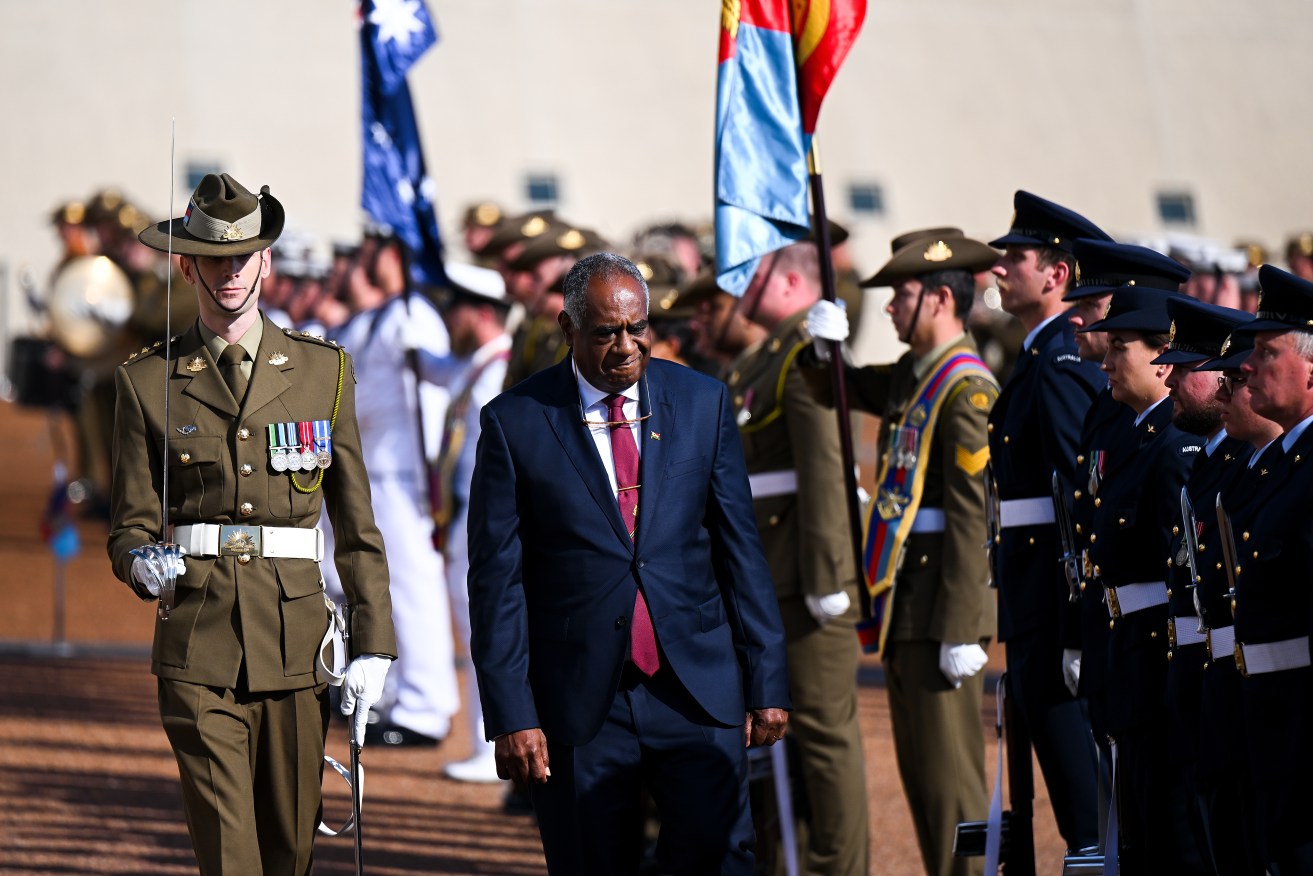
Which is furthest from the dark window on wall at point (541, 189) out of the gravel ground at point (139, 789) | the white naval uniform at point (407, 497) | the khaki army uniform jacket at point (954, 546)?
the khaki army uniform jacket at point (954, 546)

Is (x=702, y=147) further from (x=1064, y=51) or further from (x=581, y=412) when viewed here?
(x=581, y=412)

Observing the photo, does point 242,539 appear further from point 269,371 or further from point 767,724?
point 767,724

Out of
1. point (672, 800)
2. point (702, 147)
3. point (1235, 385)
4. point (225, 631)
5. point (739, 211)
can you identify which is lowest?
point (672, 800)

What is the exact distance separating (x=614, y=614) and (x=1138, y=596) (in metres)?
1.44

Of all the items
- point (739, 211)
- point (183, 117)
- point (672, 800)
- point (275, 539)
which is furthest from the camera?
point (183, 117)

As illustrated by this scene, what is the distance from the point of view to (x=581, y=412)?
5.23 meters

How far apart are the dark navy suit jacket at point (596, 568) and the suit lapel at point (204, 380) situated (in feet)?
2.35

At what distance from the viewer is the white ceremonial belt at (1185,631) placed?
5.15 m

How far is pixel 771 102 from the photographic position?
7.23m

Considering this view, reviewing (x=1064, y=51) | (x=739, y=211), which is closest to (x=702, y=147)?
(x=1064, y=51)

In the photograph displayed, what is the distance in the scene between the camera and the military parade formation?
4.83m

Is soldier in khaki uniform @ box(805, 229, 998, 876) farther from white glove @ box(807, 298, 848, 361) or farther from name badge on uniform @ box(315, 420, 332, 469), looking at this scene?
name badge on uniform @ box(315, 420, 332, 469)

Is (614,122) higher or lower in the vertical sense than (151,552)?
higher

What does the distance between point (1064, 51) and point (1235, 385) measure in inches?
1161
